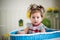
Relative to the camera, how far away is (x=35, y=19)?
1.35 meters

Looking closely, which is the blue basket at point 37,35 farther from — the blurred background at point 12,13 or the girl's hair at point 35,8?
the girl's hair at point 35,8

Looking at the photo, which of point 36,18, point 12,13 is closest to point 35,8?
point 36,18

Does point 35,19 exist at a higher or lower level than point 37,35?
higher

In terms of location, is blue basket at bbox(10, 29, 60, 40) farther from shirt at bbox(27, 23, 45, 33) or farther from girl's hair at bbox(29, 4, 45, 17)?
girl's hair at bbox(29, 4, 45, 17)

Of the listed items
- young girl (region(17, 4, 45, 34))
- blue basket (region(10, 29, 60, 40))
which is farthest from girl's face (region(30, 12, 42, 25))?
blue basket (region(10, 29, 60, 40))

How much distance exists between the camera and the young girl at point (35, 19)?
4.44 ft

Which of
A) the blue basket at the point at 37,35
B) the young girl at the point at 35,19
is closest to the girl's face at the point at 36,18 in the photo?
the young girl at the point at 35,19

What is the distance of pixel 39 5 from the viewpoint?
1.38 meters

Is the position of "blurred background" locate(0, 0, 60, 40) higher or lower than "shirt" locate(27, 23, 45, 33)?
higher

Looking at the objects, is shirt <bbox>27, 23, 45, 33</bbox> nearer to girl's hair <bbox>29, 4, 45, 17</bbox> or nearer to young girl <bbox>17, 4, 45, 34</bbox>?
young girl <bbox>17, 4, 45, 34</bbox>

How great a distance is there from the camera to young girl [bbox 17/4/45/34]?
1.35m

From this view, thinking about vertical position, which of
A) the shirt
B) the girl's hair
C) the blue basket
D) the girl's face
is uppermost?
the girl's hair

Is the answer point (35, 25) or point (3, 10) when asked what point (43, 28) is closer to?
point (35, 25)

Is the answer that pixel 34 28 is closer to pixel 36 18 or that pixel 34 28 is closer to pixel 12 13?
pixel 36 18
